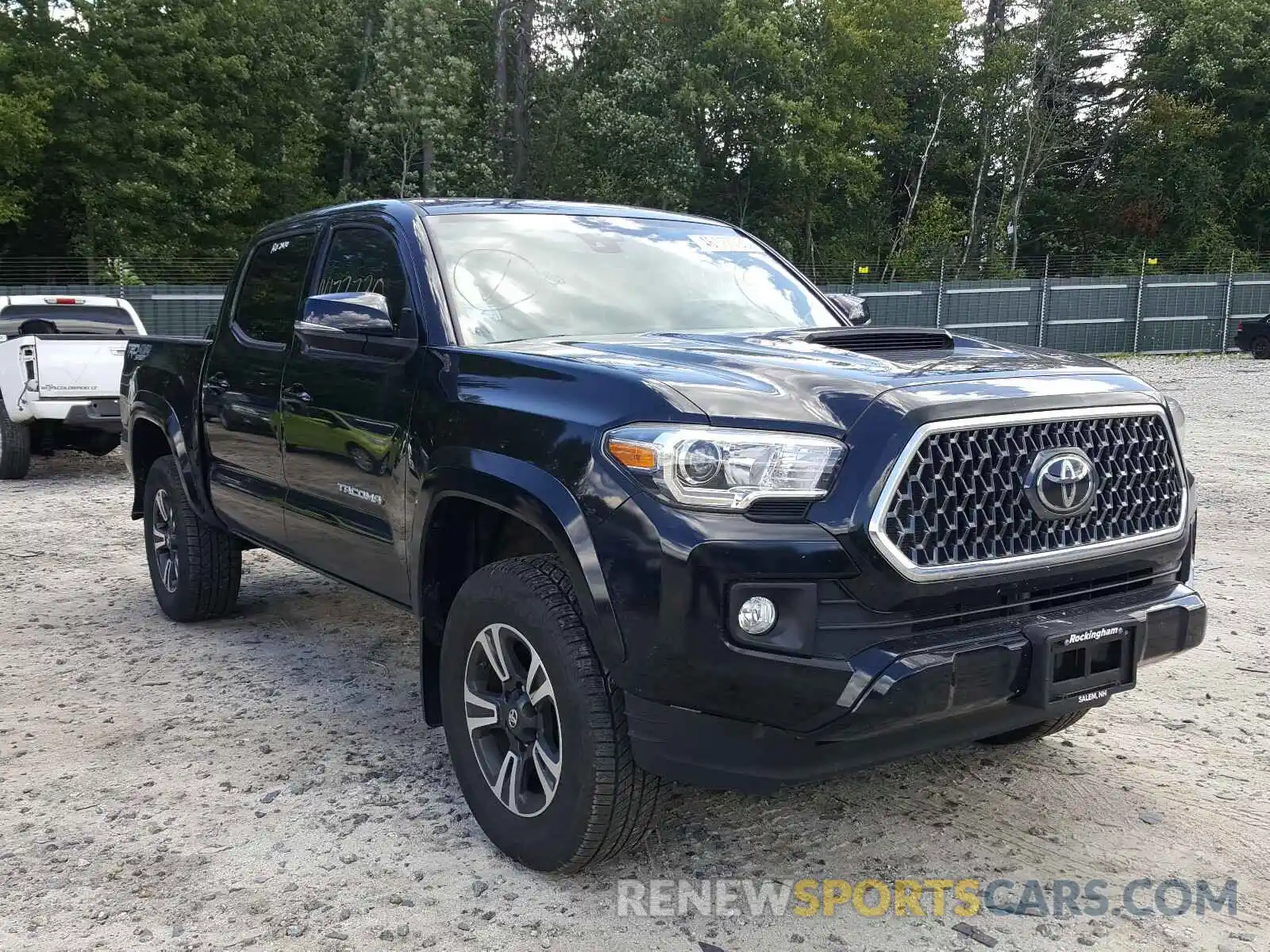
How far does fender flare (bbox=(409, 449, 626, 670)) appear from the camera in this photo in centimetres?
299

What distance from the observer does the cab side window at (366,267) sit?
166 inches

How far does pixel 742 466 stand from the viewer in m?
2.90

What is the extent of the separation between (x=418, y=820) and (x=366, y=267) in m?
1.98

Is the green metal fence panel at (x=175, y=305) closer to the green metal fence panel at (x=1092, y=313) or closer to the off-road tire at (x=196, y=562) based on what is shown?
the off-road tire at (x=196, y=562)

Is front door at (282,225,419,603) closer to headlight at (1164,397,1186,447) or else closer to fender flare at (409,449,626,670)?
fender flare at (409,449,626,670)

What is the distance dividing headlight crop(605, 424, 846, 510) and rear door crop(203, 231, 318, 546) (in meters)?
2.39

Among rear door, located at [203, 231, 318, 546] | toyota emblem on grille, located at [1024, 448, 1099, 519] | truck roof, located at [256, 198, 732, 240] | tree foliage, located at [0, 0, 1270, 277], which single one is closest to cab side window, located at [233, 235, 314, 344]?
rear door, located at [203, 231, 318, 546]

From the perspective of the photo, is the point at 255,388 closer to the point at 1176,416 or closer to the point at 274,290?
the point at 274,290

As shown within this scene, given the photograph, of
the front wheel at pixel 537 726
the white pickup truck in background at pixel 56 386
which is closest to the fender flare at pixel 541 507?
the front wheel at pixel 537 726

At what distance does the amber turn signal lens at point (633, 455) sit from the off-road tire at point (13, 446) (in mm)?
10077

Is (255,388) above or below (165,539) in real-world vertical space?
above

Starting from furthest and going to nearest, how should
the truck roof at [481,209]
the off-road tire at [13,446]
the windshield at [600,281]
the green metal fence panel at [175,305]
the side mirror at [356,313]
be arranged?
the green metal fence panel at [175,305] → the off-road tire at [13,446] → the truck roof at [481,209] → the windshield at [600,281] → the side mirror at [356,313]
